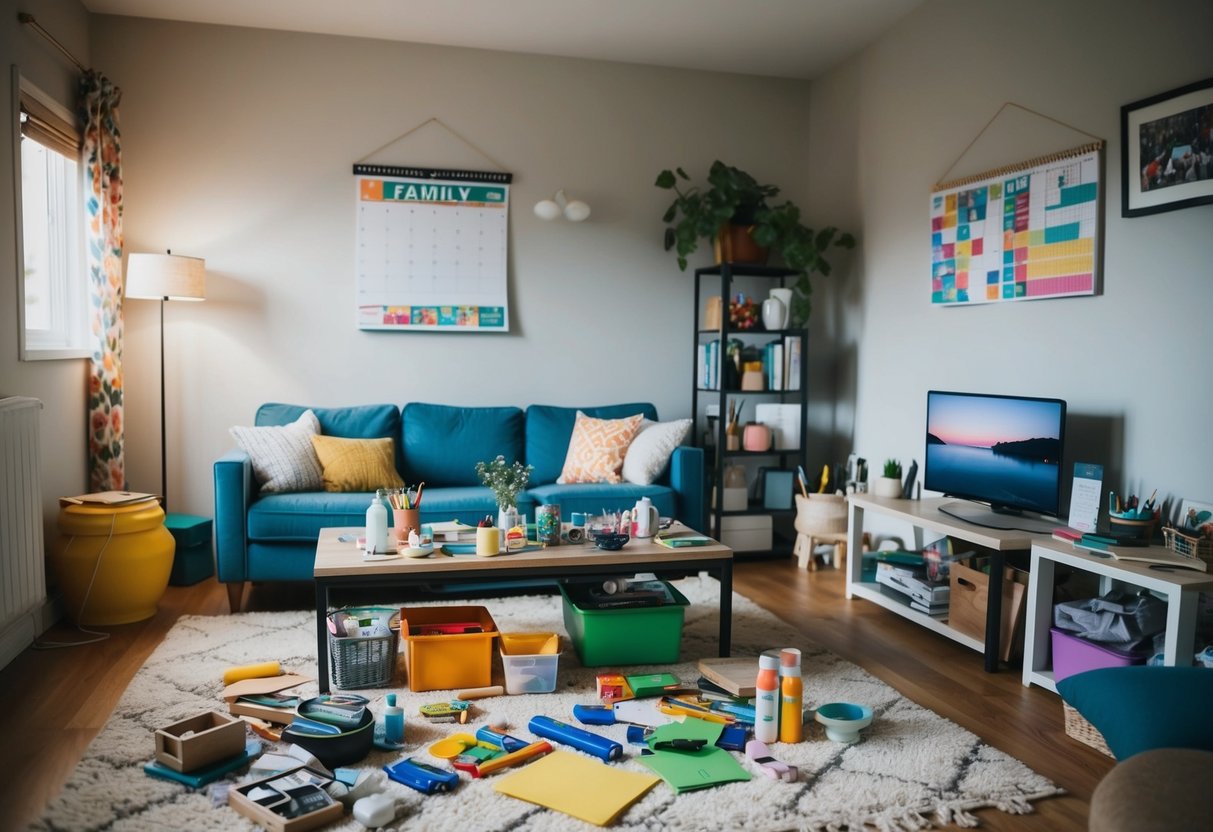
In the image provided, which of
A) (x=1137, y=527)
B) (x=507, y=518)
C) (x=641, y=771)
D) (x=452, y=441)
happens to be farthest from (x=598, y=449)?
(x=1137, y=527)

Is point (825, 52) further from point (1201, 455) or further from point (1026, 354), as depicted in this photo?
point (1201, 455)

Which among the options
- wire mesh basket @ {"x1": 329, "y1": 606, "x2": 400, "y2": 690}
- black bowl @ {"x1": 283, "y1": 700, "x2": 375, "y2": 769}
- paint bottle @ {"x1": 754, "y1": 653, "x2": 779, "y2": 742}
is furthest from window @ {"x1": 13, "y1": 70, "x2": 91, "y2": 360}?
paint bottle @ {"x1": 754, "y1": 653, "x2": 779, "y2": 742}

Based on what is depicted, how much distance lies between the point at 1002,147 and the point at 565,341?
2.36m

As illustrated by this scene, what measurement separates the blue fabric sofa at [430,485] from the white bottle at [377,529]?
89 cm

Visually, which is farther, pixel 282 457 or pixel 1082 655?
pixel 282 457

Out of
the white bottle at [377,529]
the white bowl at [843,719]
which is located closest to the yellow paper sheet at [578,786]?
the white bowl at [843,719]

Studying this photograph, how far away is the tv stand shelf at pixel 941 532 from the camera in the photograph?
305 centimetres

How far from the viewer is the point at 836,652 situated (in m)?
3.26

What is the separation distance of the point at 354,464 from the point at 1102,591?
307cm

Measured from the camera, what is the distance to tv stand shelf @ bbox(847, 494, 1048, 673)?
3.05m

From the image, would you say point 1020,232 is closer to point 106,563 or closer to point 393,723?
point 393,723

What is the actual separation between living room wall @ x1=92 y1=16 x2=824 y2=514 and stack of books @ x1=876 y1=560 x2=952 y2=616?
1738mm

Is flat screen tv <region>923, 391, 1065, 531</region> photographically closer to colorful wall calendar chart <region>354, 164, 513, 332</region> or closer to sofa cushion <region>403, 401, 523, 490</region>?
sofa cushion <region>403, 401, 523, 490</region>

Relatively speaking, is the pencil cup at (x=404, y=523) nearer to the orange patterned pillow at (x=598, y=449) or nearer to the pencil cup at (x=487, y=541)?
the pencil cup at (x=487, y=541)
